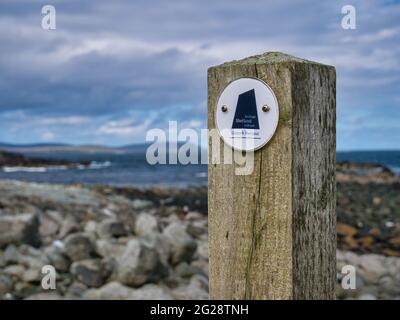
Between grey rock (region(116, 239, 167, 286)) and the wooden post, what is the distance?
13.3 feet

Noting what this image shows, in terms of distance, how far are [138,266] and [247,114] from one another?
4.44 m

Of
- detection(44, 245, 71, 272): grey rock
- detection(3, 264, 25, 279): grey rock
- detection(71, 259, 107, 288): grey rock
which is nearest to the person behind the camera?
detection(71, 259, 107, 288): grey rock

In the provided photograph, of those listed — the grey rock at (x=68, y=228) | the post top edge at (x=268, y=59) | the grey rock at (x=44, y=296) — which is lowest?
the grey rock at (x=44, y=296)

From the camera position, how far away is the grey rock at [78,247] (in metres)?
7.28

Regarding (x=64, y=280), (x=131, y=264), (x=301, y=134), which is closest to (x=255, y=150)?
(x=301, y=134)

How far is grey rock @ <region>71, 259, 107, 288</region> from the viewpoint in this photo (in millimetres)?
6883

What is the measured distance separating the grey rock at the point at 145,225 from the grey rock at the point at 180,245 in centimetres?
32

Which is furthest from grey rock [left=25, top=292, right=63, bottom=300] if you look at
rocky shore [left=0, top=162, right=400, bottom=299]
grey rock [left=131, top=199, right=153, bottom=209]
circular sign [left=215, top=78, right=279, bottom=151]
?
circular sign [left=215, top=78, right=279, bottom=151]

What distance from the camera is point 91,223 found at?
328 inches

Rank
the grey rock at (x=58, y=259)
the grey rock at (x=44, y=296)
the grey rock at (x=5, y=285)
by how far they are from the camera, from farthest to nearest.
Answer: the grey rock at (x=58, y=259) → the grey rock at (x=5, y=285) → the grey rock at (x=44, y=296)

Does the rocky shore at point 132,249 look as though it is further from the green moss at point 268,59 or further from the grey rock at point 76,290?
the green moss at point 268,59

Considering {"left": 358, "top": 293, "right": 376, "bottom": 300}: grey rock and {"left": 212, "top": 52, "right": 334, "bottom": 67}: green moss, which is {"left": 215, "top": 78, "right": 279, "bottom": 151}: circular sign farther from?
{"left": 358, "top": 293, "right": 376, "bottom": 300}: grey rock

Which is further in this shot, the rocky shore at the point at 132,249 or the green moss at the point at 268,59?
the rocky shore at the point at 132,249

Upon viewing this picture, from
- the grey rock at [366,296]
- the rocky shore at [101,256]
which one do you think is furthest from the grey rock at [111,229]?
the grey rock at [366,296]
